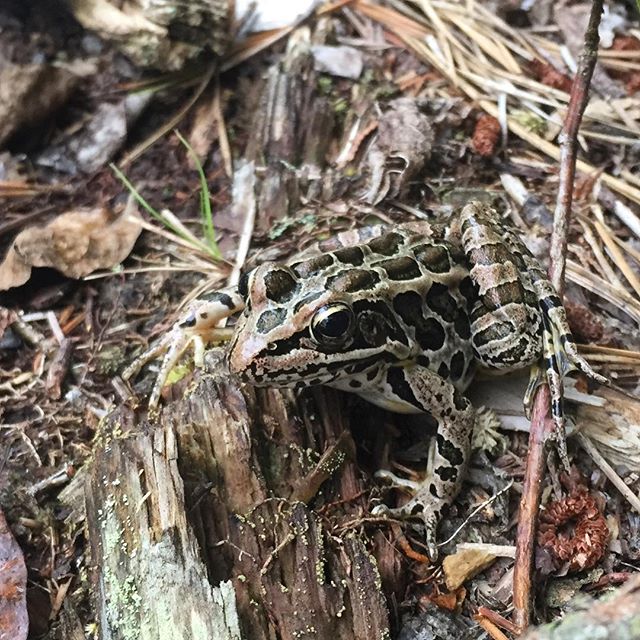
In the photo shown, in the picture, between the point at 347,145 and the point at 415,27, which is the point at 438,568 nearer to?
the point at 347,145

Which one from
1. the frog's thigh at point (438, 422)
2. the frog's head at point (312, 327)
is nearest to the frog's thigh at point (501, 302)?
the frog's thigh at point (438, 422)

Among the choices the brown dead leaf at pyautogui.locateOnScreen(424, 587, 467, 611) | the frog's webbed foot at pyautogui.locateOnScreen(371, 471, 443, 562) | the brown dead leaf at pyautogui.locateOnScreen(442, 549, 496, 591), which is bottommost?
the brown dead leaf at pyautogui.locateOnScreen(424, 587, 467, 611)

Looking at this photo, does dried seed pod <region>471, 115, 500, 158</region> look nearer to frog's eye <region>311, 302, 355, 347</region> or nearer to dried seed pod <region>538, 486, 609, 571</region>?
frog's eye <region>311, 302, 355, 347</region>

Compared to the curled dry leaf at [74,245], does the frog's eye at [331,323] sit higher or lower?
higher

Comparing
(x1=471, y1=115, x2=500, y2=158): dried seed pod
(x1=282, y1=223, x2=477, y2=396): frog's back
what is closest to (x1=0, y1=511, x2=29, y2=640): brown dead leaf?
(x1=282, y1=223, x2=477, y2=396): frog's back

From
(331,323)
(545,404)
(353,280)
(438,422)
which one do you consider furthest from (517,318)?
(331,323)

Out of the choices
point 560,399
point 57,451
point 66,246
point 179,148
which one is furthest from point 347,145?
point 57,451

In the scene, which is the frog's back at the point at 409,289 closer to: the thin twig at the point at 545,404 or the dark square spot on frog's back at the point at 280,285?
the dark square spot on frog's back at the point at 280,285
